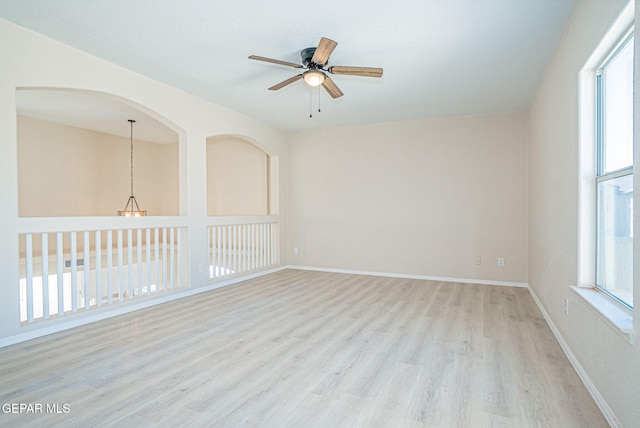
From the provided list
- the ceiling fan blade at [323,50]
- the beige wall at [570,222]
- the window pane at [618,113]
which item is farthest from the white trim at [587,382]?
the ceiling fan blade at [323,50]

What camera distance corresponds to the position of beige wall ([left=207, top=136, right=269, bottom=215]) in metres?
6.61

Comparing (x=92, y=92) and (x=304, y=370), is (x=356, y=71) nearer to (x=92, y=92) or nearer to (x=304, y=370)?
(x=304, y=370)

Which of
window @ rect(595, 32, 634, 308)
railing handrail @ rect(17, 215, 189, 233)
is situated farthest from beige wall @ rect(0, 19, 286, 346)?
window @ rect(595, 32, 634, 308)

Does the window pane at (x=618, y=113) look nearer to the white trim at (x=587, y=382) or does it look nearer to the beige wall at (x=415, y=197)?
the white trim at (x=587, y=382)

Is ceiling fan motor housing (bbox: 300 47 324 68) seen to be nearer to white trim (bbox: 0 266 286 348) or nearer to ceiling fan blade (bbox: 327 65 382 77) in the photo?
ceiling fan blade (bbox: 327 65 382 77)

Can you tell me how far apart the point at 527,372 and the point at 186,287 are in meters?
3.78

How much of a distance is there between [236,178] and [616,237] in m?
6.13

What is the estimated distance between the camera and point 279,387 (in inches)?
81.0

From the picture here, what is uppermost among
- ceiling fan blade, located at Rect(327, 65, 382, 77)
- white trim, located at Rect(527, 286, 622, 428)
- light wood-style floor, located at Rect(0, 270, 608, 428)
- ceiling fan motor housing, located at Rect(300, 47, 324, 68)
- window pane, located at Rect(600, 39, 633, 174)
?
ceiling fan motor housing, located at Rect(300, 47, 324, 68)

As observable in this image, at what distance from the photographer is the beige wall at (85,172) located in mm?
5516

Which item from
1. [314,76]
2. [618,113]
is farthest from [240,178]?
[618,113]

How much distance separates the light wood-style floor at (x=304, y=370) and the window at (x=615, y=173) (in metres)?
0.74

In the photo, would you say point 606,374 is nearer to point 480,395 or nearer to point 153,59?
point 480,395

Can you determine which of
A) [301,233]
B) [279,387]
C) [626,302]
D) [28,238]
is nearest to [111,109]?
[28,238]
